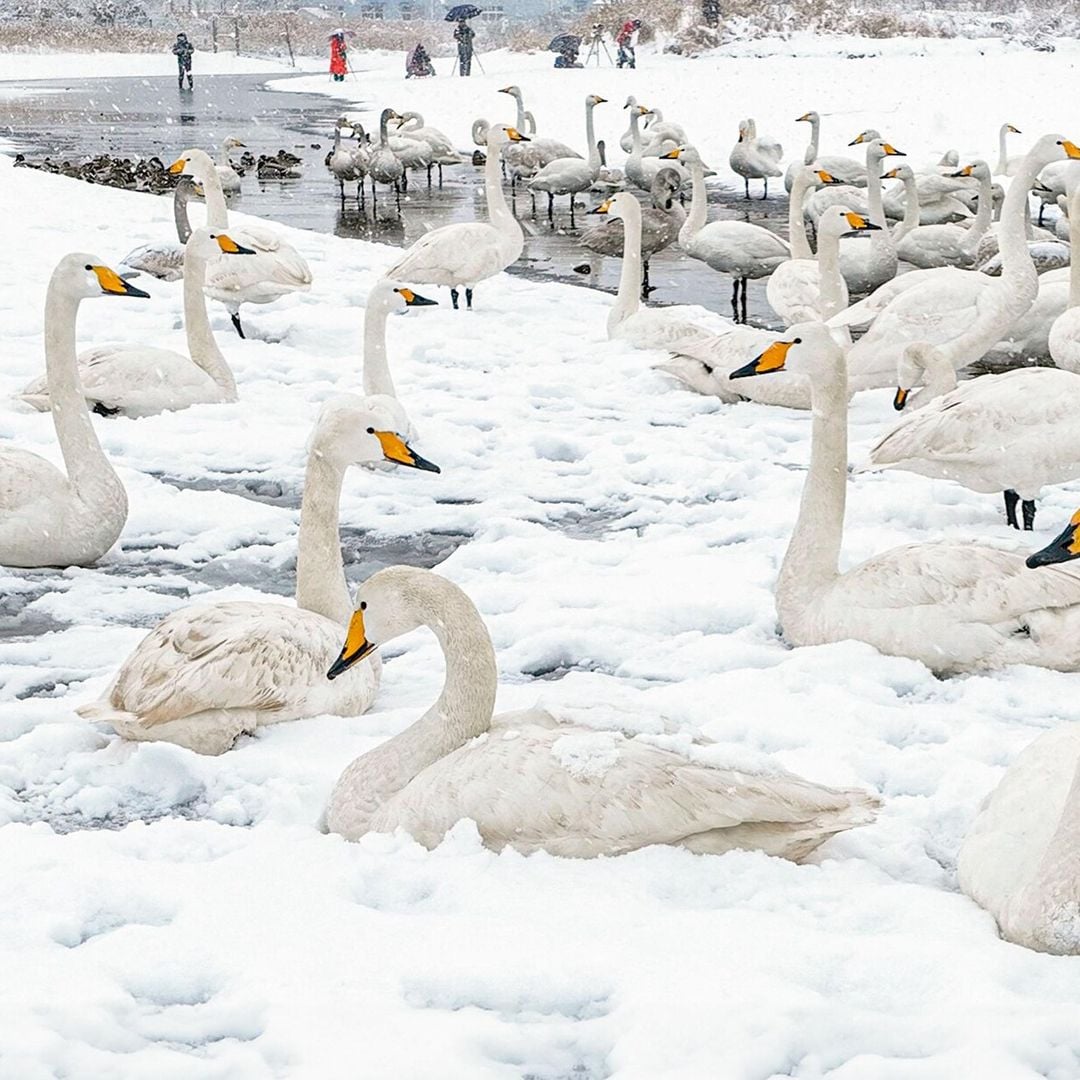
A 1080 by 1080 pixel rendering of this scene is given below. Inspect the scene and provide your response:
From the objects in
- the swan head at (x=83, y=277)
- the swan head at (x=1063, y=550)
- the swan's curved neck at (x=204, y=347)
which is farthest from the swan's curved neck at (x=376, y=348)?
the swan head at (x=1063, y=550)

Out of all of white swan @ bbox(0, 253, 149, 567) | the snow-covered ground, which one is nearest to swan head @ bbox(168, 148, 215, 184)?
the snow-covered ground

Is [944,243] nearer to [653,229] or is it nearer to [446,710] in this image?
[653,229]

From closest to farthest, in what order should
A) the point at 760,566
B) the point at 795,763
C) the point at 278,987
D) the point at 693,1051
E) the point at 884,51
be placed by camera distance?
1. the point at 693,1051
2. the point at 278,987
3. the point at 795,763
4. the point at 760,566
5. the point at 884,51

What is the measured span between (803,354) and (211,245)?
5.18m

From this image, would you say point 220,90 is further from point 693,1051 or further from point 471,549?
point 693,1051

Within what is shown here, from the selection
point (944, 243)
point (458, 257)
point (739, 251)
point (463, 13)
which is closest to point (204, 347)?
point (458, 257)

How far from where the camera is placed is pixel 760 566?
6.77m

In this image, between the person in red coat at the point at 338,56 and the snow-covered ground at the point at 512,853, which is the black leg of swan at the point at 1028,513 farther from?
the person in red coat at the point at 338,56

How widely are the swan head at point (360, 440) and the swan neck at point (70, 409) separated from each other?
160 cm

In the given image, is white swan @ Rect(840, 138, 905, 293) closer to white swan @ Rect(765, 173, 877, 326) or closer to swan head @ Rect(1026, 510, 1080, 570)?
white swan @ Rect(765, 173, 877, 326)

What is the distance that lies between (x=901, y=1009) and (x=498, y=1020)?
84cm

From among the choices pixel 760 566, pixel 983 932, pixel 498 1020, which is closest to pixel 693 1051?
pixel 498 1020

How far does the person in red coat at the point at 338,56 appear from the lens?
184 feet

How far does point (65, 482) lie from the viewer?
6.77m
